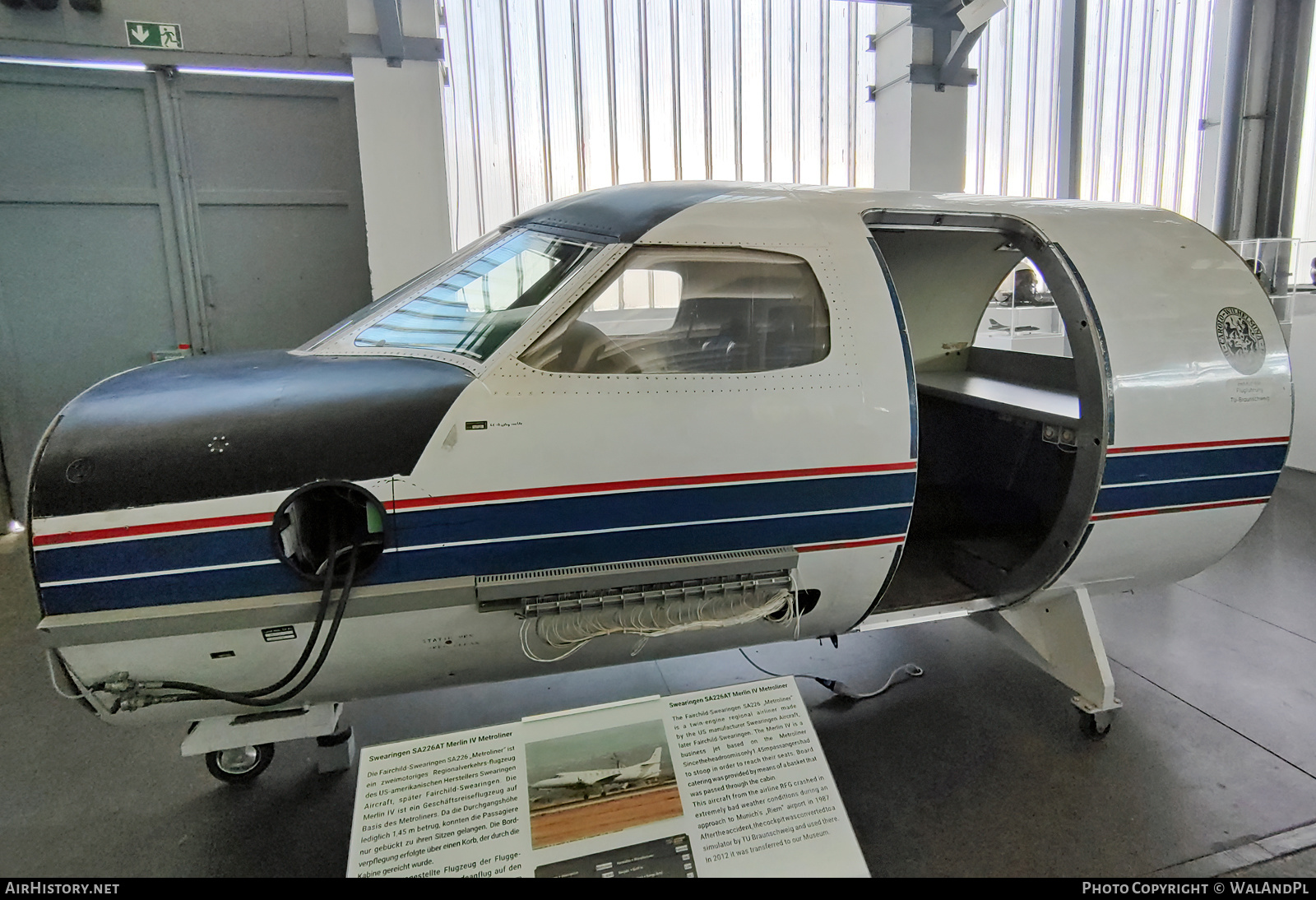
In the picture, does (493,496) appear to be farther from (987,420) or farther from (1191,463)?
(987,420)

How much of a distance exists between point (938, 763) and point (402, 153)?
5.93 metres

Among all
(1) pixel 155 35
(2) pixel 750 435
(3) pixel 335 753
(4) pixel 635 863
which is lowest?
(3) pixel 335 753

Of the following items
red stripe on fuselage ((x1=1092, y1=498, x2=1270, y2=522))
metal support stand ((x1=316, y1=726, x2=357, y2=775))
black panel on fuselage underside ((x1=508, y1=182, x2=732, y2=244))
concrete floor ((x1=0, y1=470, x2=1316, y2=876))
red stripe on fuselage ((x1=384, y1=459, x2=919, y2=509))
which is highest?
black panel on fuselage underside ((x1=508, y1=182, x2=732, y2=244))

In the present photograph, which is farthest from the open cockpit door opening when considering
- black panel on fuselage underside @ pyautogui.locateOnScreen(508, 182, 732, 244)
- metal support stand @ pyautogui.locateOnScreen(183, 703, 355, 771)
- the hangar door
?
the hangar door

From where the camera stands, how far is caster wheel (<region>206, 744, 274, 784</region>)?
305 centimetres

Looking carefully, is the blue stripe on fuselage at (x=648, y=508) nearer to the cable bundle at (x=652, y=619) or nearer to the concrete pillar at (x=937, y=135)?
the cable bundle at (x=652, y=619)

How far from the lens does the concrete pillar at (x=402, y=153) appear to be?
6.21m

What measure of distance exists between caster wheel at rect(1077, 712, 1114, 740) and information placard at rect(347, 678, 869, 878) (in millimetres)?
1957

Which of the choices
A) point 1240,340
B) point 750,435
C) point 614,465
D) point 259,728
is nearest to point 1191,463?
point 1240,340

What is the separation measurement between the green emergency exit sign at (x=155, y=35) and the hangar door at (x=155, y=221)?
0.71 feet

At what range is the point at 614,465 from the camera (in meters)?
2.49

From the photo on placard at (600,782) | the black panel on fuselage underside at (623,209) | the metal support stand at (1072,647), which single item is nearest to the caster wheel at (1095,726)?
the metal support stand at (1072,647)

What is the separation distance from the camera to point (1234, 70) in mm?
9930

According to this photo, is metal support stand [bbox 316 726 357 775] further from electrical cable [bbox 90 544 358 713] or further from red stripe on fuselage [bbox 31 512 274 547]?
red stripe on fuselage [bbox 31 512 274 547]
